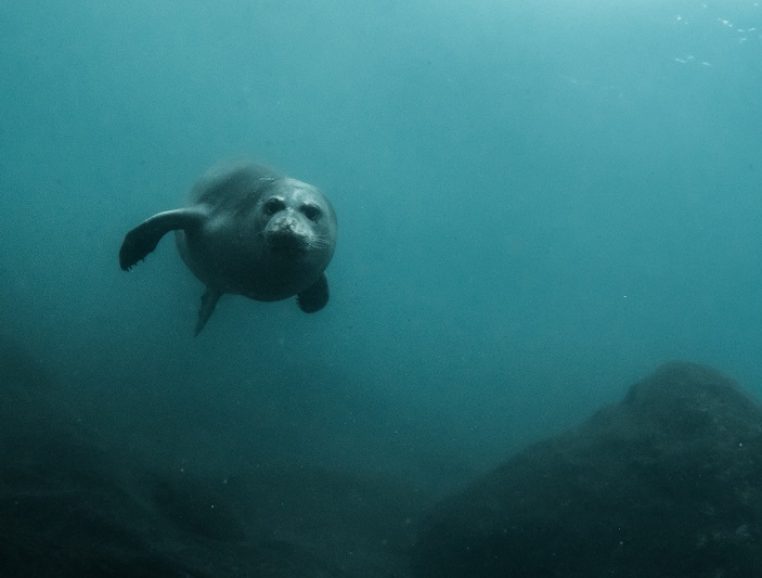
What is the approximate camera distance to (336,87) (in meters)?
63.8

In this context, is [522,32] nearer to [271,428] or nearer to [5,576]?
[271,428]

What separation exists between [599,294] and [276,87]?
47.1m

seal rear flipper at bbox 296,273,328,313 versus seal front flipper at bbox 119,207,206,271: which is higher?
seal front flipper at bbox 119,207,206,271

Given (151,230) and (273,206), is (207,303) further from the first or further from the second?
(273,206)

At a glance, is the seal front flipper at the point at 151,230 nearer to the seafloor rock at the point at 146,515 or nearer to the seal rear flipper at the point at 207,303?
the seal rear flipper at the point at 207,303

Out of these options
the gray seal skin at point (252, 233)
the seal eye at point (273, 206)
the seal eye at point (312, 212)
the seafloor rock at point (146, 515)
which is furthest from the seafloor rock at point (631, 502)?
the seal eye at point (273, 206)

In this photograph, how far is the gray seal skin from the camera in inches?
214

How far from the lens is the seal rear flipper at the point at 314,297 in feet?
26.2

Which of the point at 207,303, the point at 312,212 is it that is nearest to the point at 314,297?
the point at 207,303

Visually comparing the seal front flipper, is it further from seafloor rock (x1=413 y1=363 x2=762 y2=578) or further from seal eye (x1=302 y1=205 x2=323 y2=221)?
seafloor rock (x1=413 y1=363 x2=762 y2=578)

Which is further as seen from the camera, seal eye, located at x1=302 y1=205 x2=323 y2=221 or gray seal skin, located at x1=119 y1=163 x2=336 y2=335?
seal eye, located at x1=302 y1=205 x2=323 y2=221

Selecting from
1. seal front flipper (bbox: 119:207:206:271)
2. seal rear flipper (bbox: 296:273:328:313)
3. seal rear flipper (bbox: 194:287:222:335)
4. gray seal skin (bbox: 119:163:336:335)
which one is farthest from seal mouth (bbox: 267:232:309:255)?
seal rear flipper (bbox: 194:287:222:335)

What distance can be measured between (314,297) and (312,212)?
2462 mm

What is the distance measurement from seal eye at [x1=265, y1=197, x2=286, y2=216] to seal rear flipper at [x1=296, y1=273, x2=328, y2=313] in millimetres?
2234
